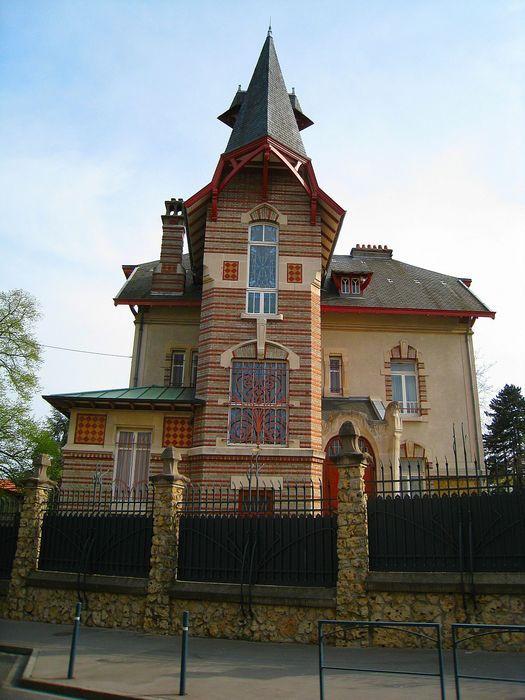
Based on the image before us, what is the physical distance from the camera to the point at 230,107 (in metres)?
24.9

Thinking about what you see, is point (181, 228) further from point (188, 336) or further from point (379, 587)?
point (379, 587)

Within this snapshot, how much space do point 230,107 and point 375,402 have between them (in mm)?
14088

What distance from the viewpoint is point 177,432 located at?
16.4 meters

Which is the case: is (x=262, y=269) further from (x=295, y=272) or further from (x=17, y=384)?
(x=17, y=384)

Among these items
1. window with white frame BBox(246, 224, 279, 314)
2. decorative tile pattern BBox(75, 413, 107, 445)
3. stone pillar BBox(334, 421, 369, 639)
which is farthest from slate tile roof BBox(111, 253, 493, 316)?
stone pillar BBox(334, 421, 369, 639)

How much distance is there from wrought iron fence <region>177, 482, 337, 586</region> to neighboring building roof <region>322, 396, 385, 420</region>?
802cm

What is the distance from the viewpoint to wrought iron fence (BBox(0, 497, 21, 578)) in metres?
13.2

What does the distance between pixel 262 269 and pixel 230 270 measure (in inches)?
37.7

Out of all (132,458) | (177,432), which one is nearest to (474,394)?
(177,432)

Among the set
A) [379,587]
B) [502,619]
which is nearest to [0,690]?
[379,587]

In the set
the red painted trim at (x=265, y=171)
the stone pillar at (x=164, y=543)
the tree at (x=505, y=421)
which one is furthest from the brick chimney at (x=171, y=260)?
the tree at (x=505, y=421)

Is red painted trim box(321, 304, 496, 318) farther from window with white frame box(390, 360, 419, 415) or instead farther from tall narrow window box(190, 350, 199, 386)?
tall narrow window box(190, 350, 199, 386)

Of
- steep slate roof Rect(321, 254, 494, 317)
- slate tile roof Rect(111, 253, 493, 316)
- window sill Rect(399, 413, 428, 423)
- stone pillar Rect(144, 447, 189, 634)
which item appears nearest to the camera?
stone pillar Rect(144, 447, 189, 634)

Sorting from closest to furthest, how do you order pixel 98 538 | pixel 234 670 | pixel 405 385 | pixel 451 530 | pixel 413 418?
pixel 234 670, pixel 451 530, pixel 98 538, pixel 413 418, pixel 405 385
